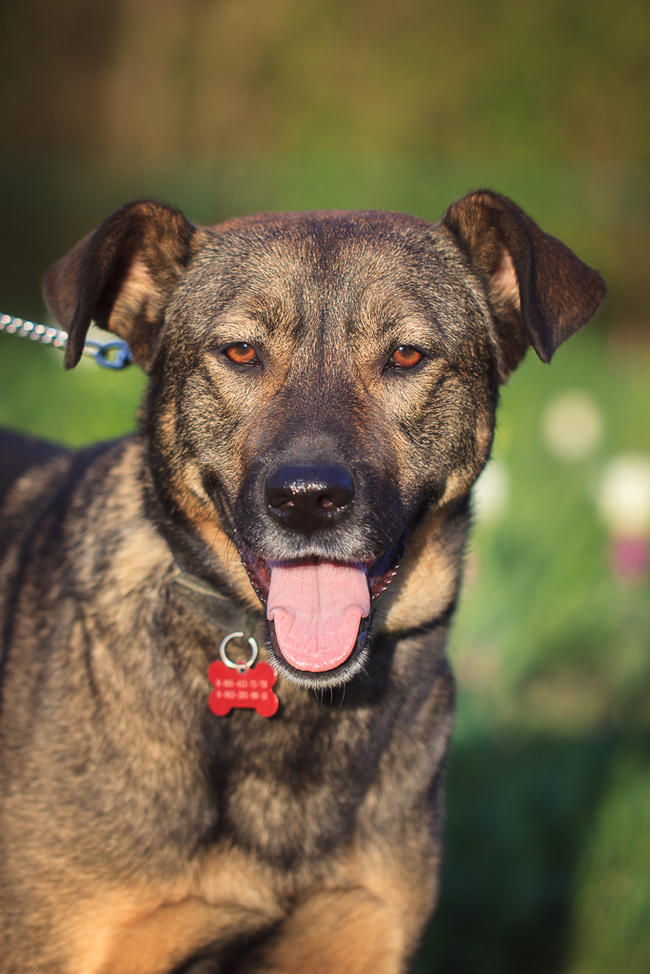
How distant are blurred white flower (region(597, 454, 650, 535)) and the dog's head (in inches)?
78.3

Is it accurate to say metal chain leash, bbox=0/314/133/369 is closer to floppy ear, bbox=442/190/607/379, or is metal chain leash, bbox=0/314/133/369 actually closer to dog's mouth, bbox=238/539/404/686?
dog's mouth, bbox=238/539/404/686

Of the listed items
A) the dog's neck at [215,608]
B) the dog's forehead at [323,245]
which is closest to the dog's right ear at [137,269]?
A: the dog's forehead at [323,245]

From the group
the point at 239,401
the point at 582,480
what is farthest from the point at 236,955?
the point at 582,480

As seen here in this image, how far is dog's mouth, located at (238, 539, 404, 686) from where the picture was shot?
234cm

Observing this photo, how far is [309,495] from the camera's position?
224cm

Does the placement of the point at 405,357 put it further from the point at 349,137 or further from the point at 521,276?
the point at 349,137

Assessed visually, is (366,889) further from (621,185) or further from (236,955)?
(621,185)

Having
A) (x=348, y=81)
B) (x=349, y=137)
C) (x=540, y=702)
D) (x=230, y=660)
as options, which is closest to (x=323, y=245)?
(x=230, y=660)

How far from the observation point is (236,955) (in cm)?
256

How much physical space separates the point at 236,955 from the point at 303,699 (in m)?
0.67

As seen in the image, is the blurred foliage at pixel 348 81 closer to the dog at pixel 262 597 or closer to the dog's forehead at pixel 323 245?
the dog's forehead at pixel 323 245

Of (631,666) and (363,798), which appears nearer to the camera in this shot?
(363,798)

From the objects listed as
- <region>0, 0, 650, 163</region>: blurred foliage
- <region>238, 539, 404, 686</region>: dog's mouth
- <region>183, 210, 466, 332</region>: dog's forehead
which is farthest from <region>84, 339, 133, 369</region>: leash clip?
<region>0, 0, 650, 163</region>: blurred foliage

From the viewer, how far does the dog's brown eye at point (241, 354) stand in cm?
262
